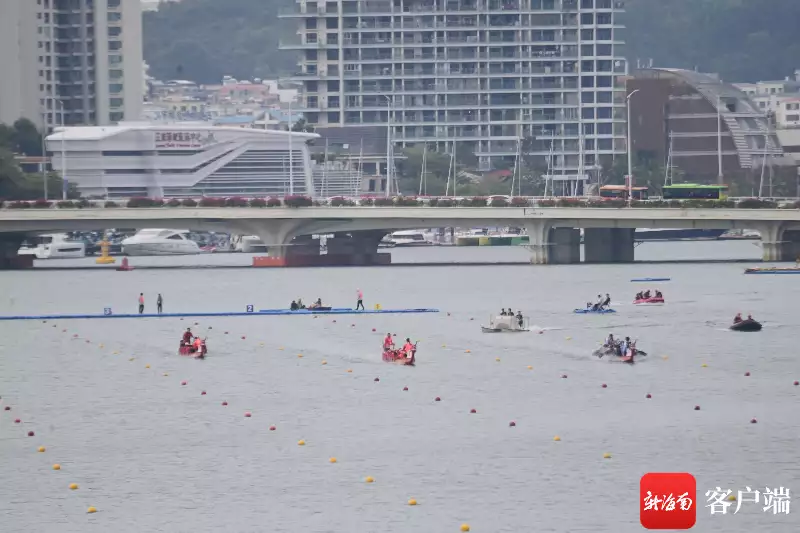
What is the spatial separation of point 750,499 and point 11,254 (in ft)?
393

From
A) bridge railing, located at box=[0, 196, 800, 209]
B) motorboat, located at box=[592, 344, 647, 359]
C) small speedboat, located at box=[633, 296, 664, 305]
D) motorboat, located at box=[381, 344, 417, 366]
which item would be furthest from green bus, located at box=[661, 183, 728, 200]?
motorboat, located at box=[381, 344, 417, 366]

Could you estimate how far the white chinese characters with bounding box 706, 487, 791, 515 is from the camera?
44781 mm

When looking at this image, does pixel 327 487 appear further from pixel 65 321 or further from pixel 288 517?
pixel 65 321

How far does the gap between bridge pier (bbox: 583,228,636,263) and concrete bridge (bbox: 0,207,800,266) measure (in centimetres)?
339

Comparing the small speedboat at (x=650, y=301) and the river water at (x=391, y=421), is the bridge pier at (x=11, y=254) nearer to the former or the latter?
the river water at (x=391, y=421)

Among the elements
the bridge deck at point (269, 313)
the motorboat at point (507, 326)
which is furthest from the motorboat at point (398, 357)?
the bridge deck at point (269, 313)

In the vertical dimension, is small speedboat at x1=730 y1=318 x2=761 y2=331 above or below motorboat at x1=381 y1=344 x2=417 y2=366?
above

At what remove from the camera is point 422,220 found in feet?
462

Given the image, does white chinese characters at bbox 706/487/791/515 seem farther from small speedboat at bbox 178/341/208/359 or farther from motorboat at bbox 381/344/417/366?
small speedboat at bbox 178/341/208/359

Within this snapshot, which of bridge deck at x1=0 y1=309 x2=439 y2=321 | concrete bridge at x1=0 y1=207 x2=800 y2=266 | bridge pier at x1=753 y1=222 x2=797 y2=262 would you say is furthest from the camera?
bridge pier at x1=753 y1=222 x2=797 y2=262

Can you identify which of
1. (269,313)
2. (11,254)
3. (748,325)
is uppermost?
(11,254)

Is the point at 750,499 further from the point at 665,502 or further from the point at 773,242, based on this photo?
the point at 773,242

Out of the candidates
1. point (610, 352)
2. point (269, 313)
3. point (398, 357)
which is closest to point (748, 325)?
point (610, 352)

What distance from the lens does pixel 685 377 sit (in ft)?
233
